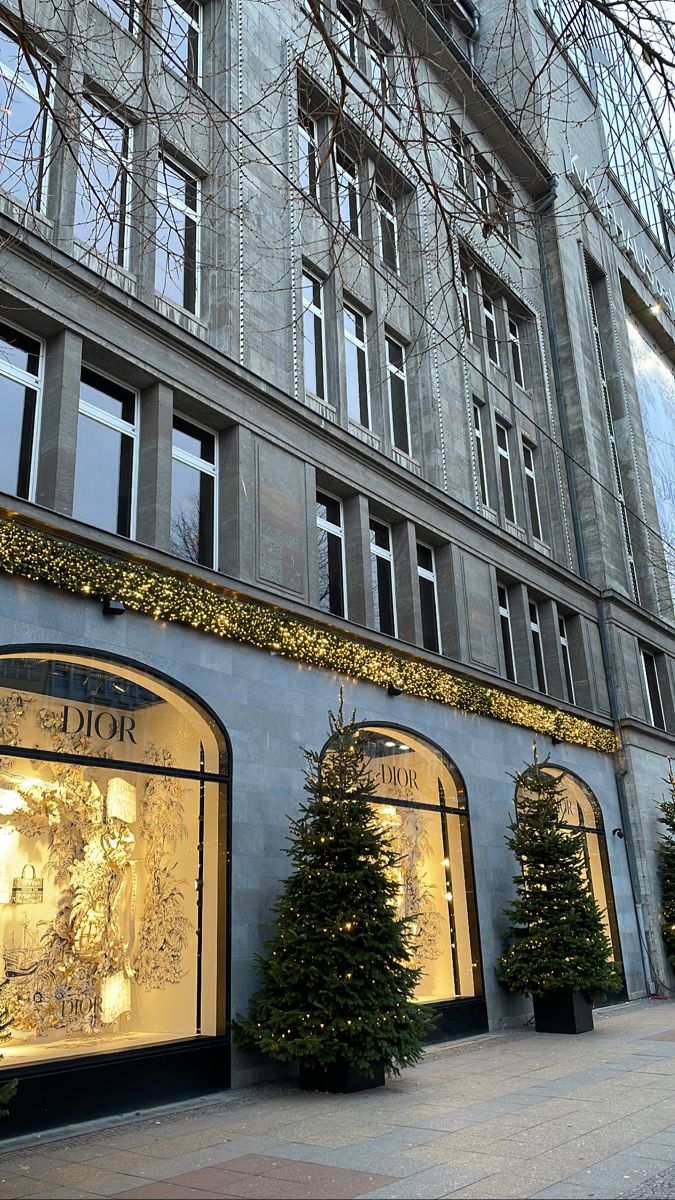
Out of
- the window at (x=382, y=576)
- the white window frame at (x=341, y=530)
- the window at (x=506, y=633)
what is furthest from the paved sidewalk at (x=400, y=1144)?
the window at (x=506, y=633)

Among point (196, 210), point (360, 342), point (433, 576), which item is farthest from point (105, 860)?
point (360, 342)

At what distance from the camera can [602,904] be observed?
64.5 feet

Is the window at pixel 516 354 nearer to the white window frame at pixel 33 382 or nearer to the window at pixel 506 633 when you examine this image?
the window at pixel 506 633

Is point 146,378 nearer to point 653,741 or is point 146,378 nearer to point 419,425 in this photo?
point 419,425

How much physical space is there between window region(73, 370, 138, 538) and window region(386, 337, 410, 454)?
669 centimetres

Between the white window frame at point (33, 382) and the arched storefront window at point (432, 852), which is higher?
the white window frame at point (33, 382)

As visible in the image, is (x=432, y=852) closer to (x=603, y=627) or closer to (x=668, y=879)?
(x=668, y=879)

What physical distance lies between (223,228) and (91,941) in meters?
10.0

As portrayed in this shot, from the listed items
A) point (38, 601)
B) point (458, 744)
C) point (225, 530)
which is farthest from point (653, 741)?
point (38, 601)

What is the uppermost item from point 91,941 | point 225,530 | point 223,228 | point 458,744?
point 223,228

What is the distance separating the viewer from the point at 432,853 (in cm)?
1500

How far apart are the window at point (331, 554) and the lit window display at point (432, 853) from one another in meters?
2.17

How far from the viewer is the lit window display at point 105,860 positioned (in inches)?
368

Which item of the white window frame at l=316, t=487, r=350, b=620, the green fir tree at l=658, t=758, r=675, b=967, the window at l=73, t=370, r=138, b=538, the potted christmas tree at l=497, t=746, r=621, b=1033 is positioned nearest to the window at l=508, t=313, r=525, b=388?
the white window frame at l=316, t=487, r=350, b=620
